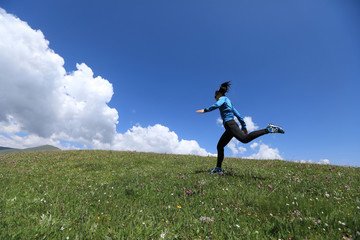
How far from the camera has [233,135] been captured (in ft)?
22.3

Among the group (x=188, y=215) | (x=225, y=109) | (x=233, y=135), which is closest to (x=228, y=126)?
(x=233, y=135)

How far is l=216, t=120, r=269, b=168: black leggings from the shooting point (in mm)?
6191

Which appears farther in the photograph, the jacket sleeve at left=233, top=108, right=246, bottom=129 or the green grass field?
the jacket sleeve at left=233, top=108, right=246, bottom=129

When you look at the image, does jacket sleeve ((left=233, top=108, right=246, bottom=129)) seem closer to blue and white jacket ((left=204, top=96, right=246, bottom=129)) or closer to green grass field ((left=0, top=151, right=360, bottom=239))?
blue and white jacket ((left=204, top=96, right=246, bottom=129))

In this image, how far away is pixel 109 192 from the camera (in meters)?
5.53

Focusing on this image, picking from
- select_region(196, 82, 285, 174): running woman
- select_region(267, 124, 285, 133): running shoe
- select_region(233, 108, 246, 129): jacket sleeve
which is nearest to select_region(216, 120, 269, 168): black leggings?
select_region(196, 82, 285, 174): running woman

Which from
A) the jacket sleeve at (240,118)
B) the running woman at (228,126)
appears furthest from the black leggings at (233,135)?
the jacket sleeve at (240,118)

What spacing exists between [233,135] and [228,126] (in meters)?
0.45

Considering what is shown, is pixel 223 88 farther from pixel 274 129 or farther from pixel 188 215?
pixel 188 215

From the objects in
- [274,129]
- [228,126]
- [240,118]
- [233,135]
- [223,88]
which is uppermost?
[223,88]

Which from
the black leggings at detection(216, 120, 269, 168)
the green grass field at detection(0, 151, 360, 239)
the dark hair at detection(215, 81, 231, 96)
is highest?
the dark hair at detection(215, 81, 231, 96)

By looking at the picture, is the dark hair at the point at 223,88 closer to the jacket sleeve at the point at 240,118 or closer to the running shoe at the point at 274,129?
the jacket sleeve at the point at 240,118

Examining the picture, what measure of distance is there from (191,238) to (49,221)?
3.03m

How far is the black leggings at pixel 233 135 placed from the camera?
244 inches
